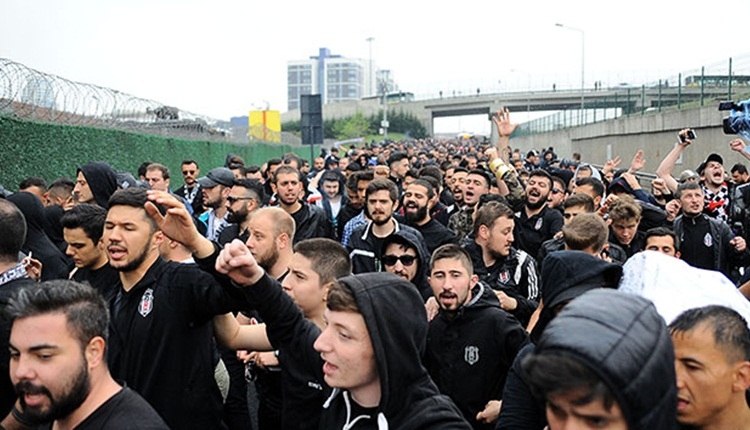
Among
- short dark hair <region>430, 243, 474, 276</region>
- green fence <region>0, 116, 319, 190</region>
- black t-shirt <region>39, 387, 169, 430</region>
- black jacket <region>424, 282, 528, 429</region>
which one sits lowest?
black jacket <region>424, 282, 528, 429</region>

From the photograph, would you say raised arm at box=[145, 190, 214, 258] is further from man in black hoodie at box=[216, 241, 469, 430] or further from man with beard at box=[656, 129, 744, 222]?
man with beard at box=[656, 129, 744, 222]

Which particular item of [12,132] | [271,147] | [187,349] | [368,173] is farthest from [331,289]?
[271,147]

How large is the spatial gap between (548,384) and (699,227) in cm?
716

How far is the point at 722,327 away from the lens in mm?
2557

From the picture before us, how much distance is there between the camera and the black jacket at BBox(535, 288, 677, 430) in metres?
1.69

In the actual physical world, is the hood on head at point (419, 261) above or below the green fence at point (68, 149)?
below

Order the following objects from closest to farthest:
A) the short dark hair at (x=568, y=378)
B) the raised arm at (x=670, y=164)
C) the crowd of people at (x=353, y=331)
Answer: the short dark hair at (x=568, y=378) → the crowd of people at (x=353, y=331) → the raised arm at (x=670, y=164)

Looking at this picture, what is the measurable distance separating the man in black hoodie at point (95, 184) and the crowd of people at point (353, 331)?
3.39ft

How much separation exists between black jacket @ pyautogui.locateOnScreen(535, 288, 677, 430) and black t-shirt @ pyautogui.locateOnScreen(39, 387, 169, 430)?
5.23 ft

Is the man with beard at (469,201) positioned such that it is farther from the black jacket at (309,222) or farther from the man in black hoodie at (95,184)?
the man in black hoodie at (95,184)

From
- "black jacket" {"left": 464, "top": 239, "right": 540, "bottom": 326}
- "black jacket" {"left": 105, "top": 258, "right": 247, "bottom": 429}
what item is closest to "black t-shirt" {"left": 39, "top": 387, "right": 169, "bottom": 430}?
"black jacket" {"left": 105, "top": 258, "right": 247, "bottom": 429}

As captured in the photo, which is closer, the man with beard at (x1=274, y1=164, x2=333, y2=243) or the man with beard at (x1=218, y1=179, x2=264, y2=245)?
the man with beard at (x1=218, y1=179, x2=264, y2=245)

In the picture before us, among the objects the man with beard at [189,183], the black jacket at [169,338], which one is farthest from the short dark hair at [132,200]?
the man with beard at [189,183]

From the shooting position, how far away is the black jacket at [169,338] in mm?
3809
